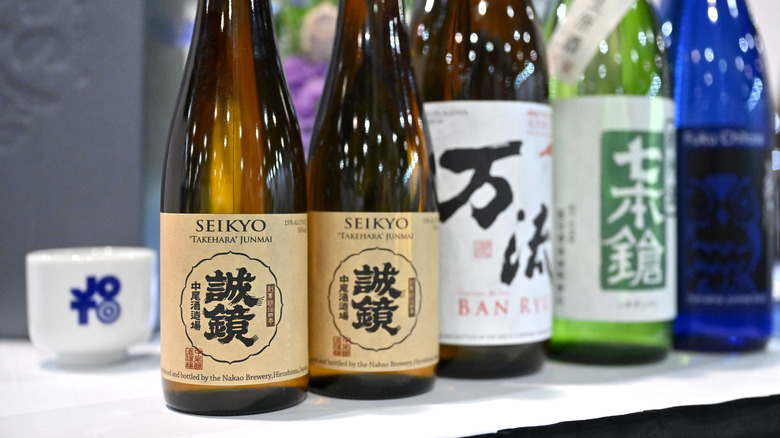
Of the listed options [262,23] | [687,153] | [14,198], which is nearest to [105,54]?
[14,198]

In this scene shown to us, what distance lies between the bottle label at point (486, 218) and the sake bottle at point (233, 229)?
0.15 m

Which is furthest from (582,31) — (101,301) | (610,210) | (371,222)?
(101,301)

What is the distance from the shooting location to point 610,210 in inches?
28.9

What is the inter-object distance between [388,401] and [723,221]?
0.48 metres

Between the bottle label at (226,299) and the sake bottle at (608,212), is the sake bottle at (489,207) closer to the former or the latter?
the sake bottle at (608,212)

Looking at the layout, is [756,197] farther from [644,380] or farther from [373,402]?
[373,402]

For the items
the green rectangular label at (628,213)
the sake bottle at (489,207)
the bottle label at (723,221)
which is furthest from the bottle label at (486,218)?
the bottle label at (723,221)

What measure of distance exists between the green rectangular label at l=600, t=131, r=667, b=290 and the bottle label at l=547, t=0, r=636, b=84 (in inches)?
3.6

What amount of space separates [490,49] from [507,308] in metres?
0.25

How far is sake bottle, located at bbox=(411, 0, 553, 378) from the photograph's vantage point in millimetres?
648

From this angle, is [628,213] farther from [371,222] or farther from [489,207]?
[371,222]

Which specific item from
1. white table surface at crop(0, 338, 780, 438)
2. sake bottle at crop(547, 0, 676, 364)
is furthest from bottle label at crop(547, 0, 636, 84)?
white table surface at crop(0, 338, 780, 438)

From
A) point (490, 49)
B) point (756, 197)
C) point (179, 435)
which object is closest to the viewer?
point (179, 435)

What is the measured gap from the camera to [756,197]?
2.68 ft
